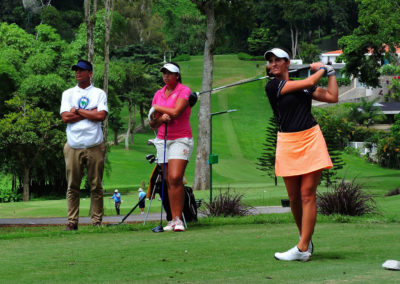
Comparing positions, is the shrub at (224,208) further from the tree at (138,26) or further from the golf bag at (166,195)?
the tree at (138,26)

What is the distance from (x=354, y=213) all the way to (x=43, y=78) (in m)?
33.8

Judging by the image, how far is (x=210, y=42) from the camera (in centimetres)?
4091

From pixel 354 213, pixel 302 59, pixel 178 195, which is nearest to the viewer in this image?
pixel 178 195

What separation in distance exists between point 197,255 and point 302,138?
138cm

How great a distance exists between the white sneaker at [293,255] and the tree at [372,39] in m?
35.5

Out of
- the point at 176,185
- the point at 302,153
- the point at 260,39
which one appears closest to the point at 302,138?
the point at 302,153

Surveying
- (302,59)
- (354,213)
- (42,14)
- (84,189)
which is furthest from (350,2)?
(354,213)

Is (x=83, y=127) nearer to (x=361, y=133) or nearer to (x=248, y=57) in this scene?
(x=361, y=133)

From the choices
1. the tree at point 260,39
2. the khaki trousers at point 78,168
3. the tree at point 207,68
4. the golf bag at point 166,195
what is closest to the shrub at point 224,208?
the golf bag at point 166,195

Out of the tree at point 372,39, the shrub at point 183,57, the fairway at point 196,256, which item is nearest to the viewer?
the fairway at point 196,256

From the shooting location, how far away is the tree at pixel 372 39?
1624 inches

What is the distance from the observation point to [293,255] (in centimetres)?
665

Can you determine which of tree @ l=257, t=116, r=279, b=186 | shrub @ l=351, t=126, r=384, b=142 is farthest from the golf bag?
shrub @ l=351, t=126, r=384, b=142

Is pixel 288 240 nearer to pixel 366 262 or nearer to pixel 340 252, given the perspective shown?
pixel 340 252
